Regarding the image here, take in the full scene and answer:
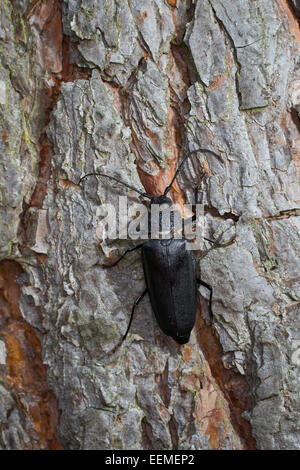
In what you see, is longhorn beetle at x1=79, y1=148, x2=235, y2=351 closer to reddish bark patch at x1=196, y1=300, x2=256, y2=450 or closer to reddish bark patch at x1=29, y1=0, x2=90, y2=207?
reddish bark patch at x1=196, y1=300, x2=256, y2=450

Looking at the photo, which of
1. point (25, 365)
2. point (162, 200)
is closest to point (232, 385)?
point (162, 200)

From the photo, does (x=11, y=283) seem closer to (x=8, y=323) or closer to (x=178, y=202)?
(x=8, y=323)

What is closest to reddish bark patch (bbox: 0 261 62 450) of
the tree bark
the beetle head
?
the tree bark

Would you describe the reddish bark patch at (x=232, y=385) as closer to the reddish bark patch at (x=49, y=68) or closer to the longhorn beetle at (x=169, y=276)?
the longhorn beetle at (x=169, y=276)

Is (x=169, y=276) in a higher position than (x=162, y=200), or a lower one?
lower

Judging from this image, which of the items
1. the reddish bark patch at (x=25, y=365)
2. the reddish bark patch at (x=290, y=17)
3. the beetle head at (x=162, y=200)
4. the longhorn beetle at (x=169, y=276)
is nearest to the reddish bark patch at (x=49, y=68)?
the longhorn beetle at (x=169, y=276)

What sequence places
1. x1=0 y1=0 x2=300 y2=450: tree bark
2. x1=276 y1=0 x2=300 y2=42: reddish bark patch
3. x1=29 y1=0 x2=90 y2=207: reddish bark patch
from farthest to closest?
x1=29 y1=0 x2=90 y2=207: reddish bark patch → x1=276 y1=0 x2=300 y2=42: reddish bark patch → x1=0 y1=0 x2=300 y2=450: tree bark

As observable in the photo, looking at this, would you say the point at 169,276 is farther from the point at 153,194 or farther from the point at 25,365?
the point at 25,365
